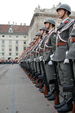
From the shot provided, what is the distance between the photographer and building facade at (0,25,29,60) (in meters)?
143

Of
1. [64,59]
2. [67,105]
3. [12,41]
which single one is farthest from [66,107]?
[12,41]

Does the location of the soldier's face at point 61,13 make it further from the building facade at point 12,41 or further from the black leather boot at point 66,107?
the building facade at point 12,41

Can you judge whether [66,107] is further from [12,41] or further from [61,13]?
[12,41]

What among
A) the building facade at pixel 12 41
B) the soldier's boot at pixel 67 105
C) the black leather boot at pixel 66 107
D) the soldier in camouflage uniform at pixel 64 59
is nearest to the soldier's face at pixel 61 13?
the soldier in camouflage uniform at pixel 64 59

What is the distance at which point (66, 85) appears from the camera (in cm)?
500

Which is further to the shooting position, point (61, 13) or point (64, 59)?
point (61, 13)

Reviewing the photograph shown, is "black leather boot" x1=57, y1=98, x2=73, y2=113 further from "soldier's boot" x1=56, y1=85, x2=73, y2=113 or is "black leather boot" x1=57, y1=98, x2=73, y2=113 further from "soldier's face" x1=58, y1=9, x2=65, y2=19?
"soldier's face" x1=58, y1=9, x2=65, y2=19

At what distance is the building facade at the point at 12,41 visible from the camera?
468 feet

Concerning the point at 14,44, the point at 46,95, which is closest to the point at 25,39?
the point at 14,44

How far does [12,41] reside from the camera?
144875mm

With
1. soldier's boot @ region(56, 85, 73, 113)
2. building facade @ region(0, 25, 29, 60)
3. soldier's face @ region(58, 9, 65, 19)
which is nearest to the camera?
soldier's boot @ region(56, 85, 73, 113)

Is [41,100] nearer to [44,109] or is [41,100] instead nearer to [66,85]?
[44,109]

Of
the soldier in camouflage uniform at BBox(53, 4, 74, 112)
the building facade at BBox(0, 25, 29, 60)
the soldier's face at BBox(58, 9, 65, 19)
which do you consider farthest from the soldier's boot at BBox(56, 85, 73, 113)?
the building facade at BBox(0, 25, 29, 60)

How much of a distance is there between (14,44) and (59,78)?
139688 mm
